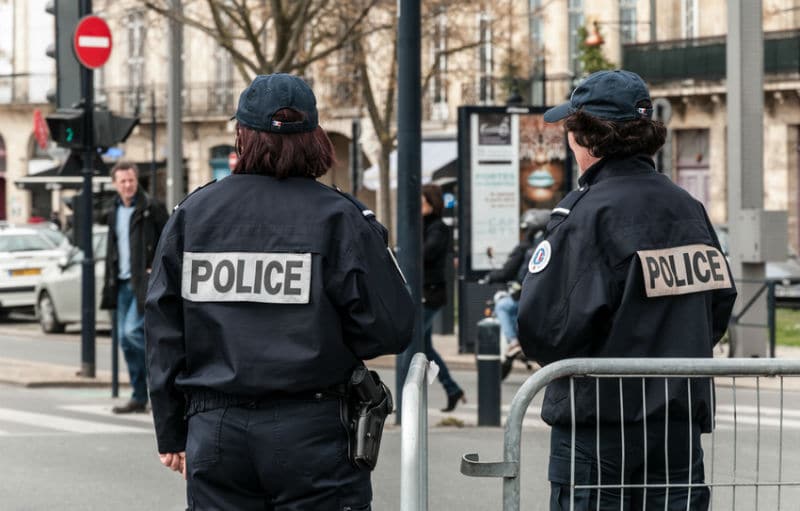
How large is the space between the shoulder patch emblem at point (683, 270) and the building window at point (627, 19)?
3783 centimetres

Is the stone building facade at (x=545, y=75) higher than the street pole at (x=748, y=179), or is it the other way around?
the stone building facade at (x=545, y=75)

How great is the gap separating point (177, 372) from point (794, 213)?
35.8m

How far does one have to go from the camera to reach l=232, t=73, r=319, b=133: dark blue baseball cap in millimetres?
4230

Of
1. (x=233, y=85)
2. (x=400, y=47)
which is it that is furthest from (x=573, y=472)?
(x=233, y=85)

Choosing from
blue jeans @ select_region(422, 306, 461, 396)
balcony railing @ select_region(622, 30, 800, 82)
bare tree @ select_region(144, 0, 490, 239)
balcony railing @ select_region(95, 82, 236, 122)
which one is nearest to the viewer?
blue jeans @ select_region(422, 306, 461, 396)

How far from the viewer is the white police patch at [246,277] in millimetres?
4086

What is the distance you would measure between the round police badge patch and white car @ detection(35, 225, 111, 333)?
17.4 meters

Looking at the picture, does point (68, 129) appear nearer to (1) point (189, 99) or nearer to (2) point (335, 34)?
(2) point (335, 34)

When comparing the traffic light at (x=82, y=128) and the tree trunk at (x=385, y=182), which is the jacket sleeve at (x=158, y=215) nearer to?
the traffic light at (x=82, y=128)

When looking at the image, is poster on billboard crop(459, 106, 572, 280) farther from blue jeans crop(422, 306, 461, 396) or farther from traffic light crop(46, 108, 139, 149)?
blue jeans crop(422, 306, 461, 396)

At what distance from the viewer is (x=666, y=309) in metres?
4.32

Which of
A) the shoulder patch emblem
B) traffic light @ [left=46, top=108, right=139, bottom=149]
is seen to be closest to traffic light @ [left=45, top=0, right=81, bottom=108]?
traffic light @ [left=46, top=108, right=139, bottom=149]

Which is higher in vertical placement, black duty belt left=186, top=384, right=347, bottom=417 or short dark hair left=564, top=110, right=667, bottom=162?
short dark hair left=564, top=110, right=667, bottom=162

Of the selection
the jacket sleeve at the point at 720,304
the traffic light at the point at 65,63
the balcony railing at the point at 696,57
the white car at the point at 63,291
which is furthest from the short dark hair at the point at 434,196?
the balcony railing at the point at 696,57
